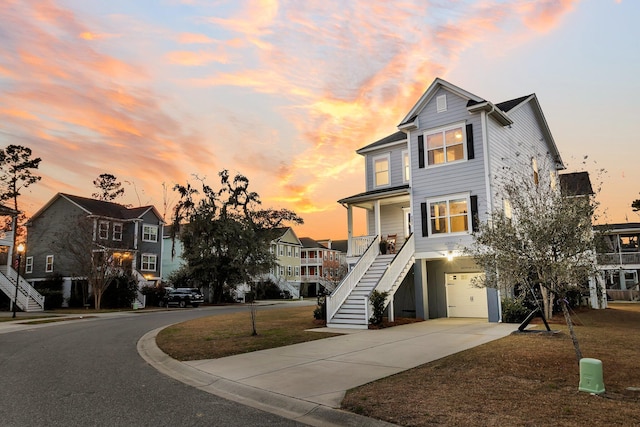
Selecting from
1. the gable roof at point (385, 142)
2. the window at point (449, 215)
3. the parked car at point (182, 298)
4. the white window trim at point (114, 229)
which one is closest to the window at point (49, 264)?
the white window trim at point (114, 229)

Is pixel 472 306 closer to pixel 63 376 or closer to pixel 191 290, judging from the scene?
pixel 63 376

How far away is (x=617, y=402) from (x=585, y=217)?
3803mm

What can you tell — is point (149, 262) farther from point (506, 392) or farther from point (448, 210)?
point (506, 392)

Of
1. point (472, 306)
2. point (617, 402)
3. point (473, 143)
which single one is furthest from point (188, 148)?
point (617, 402)

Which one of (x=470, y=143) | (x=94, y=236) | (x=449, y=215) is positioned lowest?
(x=449, y=215)

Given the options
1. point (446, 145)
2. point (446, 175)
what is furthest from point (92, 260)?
point (446, 145)

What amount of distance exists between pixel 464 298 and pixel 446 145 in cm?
730

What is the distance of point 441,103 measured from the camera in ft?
64.8

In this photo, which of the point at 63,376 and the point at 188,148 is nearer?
the point at 63,376

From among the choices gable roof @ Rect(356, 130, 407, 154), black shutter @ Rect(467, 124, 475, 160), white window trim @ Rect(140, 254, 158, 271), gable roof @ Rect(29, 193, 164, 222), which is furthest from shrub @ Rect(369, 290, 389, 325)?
white window trim @ Rect(140, 254, 158, 271)

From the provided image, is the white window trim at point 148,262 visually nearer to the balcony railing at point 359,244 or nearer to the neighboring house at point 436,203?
the neighboring house at point 436,203

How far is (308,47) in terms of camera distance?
17188 mm

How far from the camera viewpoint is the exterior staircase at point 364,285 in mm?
16672

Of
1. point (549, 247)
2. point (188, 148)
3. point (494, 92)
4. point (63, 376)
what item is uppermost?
point (494, 92)
